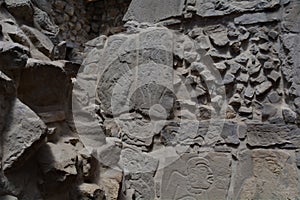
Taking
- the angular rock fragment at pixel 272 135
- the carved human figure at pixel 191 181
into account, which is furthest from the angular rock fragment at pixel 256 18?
the carved human figure at pixel 191 181

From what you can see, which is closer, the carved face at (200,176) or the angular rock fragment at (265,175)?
the angular rock fragment at (265,175)

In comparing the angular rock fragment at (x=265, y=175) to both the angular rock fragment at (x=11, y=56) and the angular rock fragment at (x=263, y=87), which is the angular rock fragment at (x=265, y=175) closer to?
the angular rock fragment at (x=263, y=87)

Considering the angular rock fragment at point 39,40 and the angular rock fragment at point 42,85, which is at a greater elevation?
the angular rock fragment at point 39,40

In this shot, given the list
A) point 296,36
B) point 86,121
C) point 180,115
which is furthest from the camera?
point 180,115

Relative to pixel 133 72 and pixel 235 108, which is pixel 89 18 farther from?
pixel 235 108

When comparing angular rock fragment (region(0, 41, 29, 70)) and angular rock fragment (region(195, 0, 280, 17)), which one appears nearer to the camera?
angular rock fragment (region(0, 41, 29, 70))

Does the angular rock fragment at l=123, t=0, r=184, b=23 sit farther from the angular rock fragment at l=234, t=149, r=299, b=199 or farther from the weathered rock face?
the angular rock fragment at l=234, t=149, r=299, b=199

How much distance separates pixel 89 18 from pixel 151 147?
194 centimetres

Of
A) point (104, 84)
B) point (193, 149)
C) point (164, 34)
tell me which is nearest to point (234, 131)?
point (193, 149)

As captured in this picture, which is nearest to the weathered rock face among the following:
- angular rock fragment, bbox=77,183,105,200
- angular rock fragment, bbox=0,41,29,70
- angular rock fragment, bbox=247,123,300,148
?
angular rock fragment, bbox=247,123,300,148

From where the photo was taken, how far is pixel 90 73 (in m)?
2.27

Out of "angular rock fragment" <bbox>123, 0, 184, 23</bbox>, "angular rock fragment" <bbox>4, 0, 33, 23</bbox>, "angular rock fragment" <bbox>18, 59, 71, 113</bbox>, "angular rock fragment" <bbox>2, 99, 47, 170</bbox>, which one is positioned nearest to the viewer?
"angular rock fragment" <bbox>2, 99, 47, 170</bbox>

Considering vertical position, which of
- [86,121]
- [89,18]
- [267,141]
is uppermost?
[89,18]

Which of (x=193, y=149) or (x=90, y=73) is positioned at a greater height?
(x=90, y=73)
